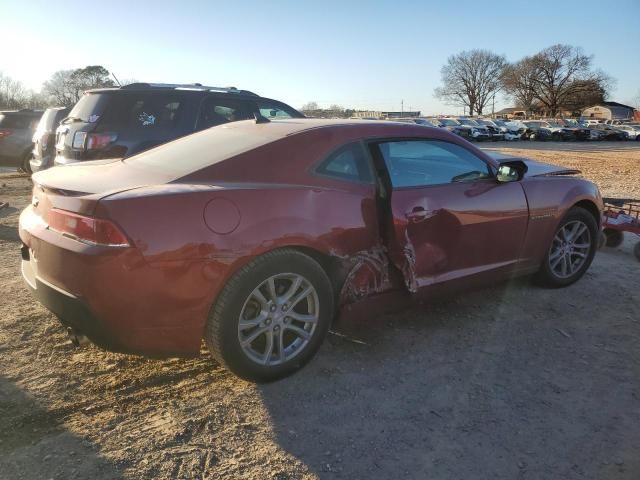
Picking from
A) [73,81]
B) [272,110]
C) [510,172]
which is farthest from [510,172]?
[73,81]

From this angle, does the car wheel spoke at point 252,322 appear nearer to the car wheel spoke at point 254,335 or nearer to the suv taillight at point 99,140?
the car wheel spoke at point 254,335

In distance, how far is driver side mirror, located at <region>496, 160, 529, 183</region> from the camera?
407 cm

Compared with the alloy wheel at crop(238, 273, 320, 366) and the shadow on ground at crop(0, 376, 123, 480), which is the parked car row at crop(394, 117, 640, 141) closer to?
the alloy wheel at crop(238, 273, 320, 366)

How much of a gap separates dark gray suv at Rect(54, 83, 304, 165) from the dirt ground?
2.81 m

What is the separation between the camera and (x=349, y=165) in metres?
3.39

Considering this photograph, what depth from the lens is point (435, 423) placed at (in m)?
2.81

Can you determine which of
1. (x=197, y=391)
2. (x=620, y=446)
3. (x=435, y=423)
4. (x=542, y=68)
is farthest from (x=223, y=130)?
(x=542, y=68)

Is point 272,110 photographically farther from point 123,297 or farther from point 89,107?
point 123,297

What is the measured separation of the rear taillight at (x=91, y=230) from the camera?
8.45 feet

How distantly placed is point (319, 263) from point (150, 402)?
1221 mm

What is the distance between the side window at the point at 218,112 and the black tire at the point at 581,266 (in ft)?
13.9

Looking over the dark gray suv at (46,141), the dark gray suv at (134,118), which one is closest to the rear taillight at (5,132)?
the dark gray suv at (46,141)

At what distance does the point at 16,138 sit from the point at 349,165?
40.3ft

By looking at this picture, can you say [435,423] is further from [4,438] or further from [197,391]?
[4,438]
